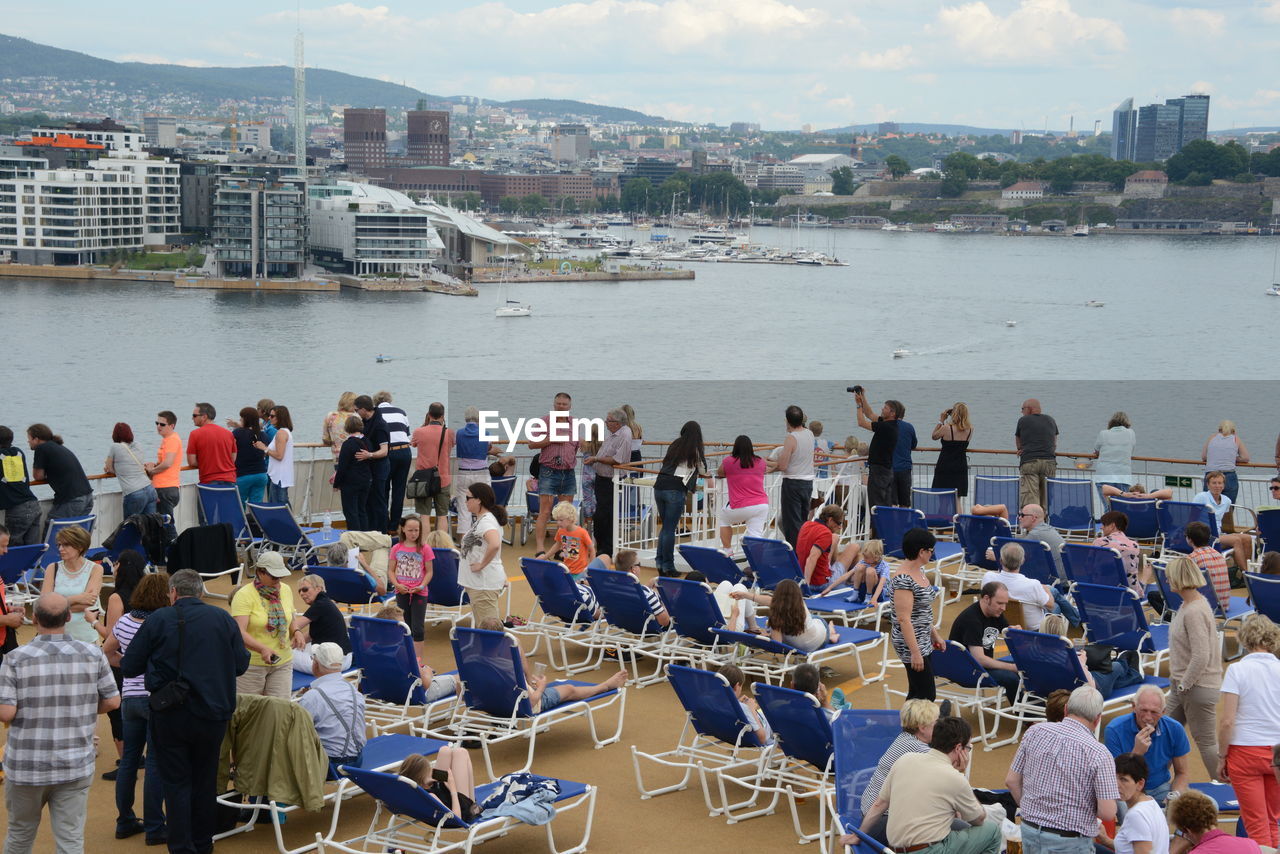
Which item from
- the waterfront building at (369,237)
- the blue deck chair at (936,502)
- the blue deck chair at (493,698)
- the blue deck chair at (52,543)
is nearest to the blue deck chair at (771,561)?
the blue deck chair at (493,698)

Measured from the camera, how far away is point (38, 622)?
5.02 m

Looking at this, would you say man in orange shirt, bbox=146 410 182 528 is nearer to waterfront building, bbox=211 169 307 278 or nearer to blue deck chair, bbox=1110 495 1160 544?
blue deck chair, bbox=1110 495 1160 544

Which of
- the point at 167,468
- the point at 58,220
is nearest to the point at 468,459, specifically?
the point at 167,468

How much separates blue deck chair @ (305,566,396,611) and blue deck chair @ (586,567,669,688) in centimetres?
134

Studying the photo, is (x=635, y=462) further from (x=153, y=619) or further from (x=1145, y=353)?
(x=1145, y=353)

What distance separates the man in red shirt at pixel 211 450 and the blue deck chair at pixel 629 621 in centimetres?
363

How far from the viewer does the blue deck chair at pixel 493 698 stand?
6.44 m

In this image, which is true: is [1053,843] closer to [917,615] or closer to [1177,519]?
[917,615]

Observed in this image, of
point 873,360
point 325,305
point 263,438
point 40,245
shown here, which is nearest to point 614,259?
point 325,305

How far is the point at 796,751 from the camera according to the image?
19.5 feet

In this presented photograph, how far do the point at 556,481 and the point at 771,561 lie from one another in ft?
8.76

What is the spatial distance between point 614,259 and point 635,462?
143 metres

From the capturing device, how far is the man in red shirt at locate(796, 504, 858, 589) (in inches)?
352

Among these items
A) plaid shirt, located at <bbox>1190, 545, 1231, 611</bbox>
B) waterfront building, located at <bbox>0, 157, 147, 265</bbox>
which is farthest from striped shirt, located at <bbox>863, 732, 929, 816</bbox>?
waterfront building, located at <bbox>0, 157, 147, 265</bbox>
